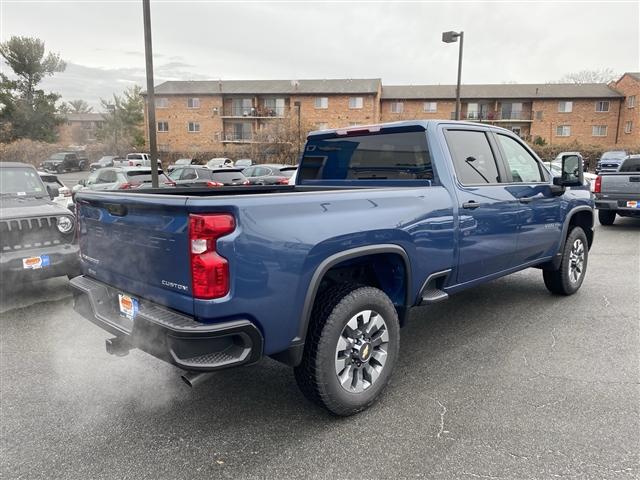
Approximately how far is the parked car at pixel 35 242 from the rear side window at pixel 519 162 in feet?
16.1

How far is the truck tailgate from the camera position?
2.47 metres

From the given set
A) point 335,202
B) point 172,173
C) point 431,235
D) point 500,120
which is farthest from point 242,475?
point 500,120

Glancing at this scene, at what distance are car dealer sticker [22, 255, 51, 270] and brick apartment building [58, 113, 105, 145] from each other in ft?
284

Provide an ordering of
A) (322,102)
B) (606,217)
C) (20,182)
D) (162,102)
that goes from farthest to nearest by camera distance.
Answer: (162,102)
(322,102)
(606,217)
(20,182)

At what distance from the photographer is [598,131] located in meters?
48.2

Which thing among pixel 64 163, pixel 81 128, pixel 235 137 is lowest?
pixel 64 163

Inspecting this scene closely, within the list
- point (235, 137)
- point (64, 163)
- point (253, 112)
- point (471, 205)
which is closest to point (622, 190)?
point (471, 205)

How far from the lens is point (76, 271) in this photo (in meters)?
5.69

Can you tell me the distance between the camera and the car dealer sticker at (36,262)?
17.2 ft

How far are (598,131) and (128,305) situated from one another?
55.3 m

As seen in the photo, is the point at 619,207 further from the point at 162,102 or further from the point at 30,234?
the point at 162,102

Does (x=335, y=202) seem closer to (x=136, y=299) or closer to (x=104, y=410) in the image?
(x=136, y=299)

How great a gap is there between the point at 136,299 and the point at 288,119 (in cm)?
3982

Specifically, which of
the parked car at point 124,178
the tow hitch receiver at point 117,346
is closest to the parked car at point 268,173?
the parked car at point 124,178
